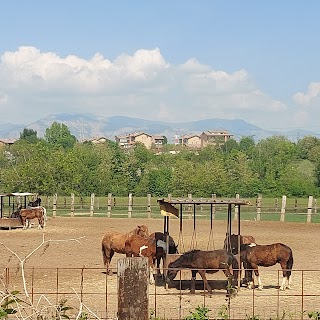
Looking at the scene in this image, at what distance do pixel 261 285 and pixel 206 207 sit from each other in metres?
30.7

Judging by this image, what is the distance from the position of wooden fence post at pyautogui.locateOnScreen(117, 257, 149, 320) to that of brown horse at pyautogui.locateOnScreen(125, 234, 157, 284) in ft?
34.7

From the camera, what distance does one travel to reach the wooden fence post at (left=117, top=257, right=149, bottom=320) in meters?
4.49

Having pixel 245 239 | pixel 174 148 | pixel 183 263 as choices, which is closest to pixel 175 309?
pixel 183 263

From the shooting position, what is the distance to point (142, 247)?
1540 cm

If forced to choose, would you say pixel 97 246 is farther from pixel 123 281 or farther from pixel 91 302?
pixel 123 281

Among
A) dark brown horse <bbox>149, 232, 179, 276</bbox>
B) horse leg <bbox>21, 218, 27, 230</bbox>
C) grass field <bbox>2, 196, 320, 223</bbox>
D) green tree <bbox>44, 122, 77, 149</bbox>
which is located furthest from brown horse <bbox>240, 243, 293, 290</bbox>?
green tree <bbox>44, 122, 77, 149</bbox>

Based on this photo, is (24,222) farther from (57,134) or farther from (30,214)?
(57,134)

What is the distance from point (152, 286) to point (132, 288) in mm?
10167

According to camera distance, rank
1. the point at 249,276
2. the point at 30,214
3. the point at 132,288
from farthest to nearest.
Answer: the point at 30,214 < the point at 249,276 < the point at 132,288

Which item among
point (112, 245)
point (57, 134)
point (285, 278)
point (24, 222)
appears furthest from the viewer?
point (57, 134)

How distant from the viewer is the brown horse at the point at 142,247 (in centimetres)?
1528

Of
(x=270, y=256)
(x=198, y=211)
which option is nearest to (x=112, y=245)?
(x=270, y=256)

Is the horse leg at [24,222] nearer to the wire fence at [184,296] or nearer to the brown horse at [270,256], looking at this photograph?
the wire fence at [184,296]

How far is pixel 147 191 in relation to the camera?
6172 centimetres
